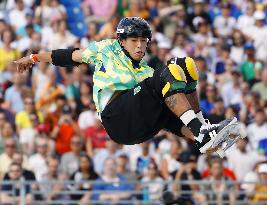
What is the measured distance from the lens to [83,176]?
18078 millimetres

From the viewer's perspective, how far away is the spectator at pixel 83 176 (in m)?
17.8

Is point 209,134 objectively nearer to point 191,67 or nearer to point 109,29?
point 191,67

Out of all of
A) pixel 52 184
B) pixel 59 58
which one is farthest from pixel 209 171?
pixel 59 58

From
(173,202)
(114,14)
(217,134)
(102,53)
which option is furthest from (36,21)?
(217,134)

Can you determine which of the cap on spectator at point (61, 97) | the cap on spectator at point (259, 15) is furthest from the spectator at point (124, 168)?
the cap on spectator at point (259, 15)

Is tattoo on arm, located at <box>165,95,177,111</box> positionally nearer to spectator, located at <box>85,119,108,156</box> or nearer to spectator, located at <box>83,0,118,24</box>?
spectator, located at <box>85,119,108,156</box>

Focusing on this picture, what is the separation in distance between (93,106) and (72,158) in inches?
55.1

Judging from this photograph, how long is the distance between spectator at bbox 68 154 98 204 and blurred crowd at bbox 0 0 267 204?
0.02 meters

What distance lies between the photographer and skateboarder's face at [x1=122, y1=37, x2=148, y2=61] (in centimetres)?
1196

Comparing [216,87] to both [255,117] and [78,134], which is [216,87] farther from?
[78,134]

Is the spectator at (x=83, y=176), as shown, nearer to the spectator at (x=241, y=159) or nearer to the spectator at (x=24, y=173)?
the spectator at (x=24, y=173)

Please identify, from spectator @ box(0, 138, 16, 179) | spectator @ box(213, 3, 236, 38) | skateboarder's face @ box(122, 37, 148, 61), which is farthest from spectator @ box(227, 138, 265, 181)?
skateboarder's face @ box(122, 37, 148, 61)

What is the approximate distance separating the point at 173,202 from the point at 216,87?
20.1 feet

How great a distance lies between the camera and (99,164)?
18.6 m
